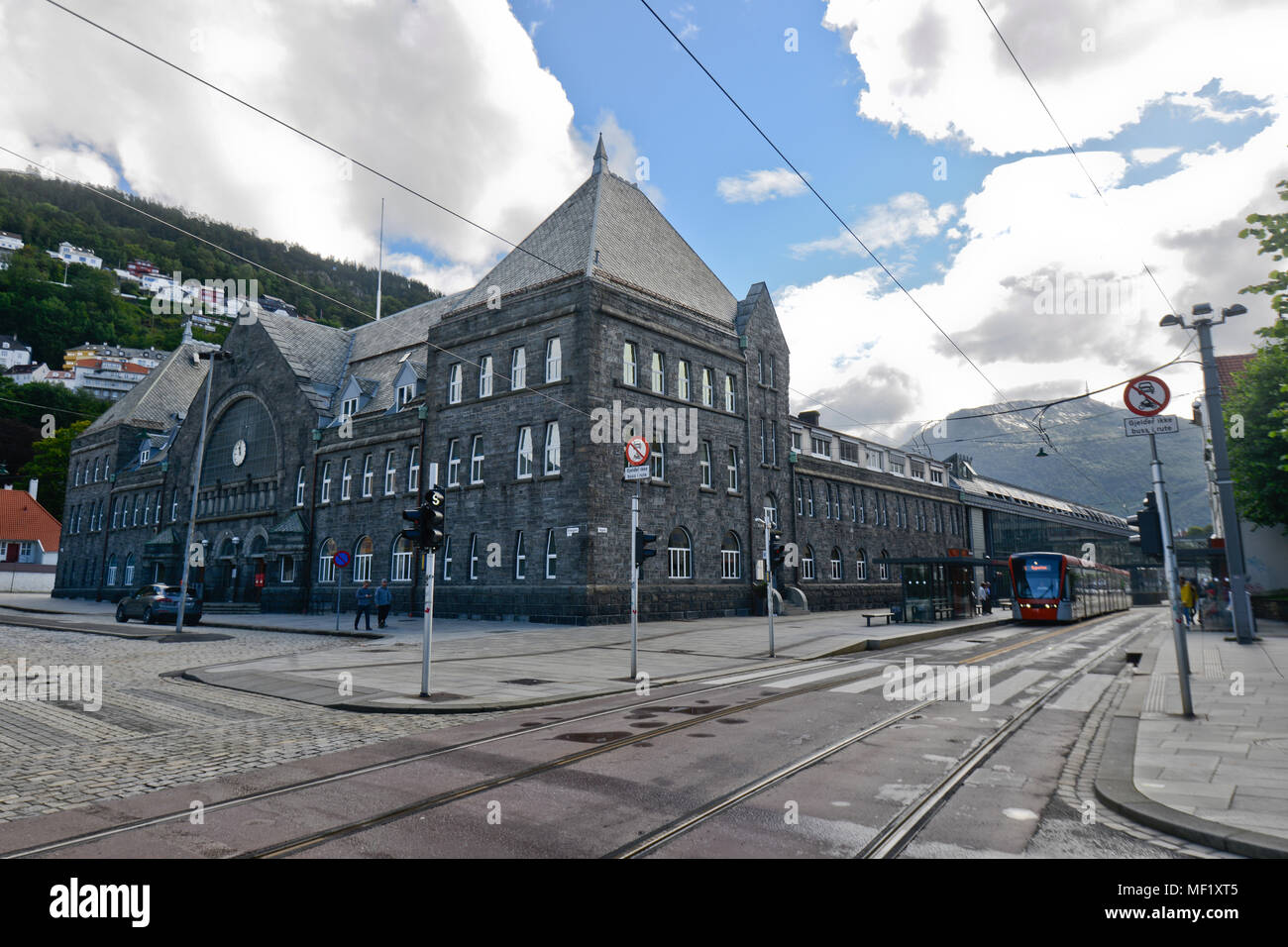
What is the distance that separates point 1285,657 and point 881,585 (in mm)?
31644

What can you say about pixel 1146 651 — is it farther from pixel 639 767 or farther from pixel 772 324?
pixel 772 324

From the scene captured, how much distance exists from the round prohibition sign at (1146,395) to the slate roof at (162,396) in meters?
63.1

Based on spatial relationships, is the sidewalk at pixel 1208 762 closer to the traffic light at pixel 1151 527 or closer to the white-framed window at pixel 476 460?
the traffic light at pixel 1151 527

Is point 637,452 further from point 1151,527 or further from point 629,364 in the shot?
point 629,364

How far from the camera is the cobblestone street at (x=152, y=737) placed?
6270 mm

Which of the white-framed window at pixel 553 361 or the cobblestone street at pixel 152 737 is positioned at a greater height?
the white-framed window at pixel 553 361

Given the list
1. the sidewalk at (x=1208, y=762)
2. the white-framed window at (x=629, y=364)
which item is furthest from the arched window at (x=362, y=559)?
the sidewalk at (x=1208, y=762)

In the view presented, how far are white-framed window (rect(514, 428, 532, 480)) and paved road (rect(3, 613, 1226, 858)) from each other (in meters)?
20.0

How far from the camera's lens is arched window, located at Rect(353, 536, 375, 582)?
35.9 meters

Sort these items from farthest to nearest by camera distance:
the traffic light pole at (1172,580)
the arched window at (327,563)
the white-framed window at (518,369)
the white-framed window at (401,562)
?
the arched window at (327,563) → the white-framed window at (401,562) → the white-framed window at (518,369) → the traffic light pole at (1172,580)

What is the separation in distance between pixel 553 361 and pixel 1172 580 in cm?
2393

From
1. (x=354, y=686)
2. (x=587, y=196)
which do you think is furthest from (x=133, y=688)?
(x=587, y=196)

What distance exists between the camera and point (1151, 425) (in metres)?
9.50

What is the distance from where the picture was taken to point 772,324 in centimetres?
3872
